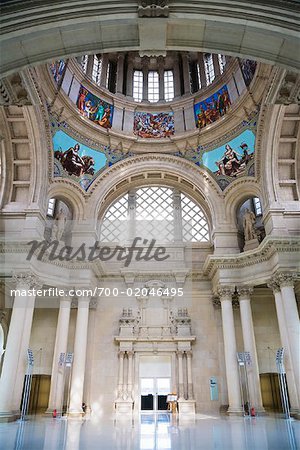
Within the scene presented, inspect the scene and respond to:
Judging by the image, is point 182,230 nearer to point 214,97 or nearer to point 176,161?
point 176,161

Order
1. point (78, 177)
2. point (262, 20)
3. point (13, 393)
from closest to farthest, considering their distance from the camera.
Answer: point (262, 20) < point (13, 393) < point (78, 177)

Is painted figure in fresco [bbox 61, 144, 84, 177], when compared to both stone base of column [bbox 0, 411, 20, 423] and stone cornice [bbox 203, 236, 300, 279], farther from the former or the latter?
stone base of column [bbox 0, 411, 20, 423]

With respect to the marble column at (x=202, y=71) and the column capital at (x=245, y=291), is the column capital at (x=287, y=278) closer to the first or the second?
the column capital at (x=245, y=291)

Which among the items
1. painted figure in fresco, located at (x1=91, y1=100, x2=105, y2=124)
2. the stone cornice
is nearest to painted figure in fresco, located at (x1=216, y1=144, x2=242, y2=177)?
the stone cornice

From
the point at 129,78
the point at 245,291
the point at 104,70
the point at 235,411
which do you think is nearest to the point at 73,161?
the point at 104,70

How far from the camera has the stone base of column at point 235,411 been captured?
1495 cm

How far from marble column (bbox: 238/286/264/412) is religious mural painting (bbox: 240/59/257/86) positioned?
10248 millimetres

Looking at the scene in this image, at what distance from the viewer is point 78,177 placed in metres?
19.3

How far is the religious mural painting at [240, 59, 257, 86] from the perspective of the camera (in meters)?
16.8

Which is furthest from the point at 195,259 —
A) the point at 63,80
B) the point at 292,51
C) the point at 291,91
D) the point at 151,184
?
the point at 292,51

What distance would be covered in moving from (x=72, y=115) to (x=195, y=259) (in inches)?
407

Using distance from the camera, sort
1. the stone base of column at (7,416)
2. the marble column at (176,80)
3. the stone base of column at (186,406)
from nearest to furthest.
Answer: the stone base of column at (7,416) → the stone base of column at (186,406) → the marble column at (176,80)

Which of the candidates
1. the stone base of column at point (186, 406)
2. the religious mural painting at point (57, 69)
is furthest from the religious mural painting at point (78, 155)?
the stone base of column at point (186, 406)

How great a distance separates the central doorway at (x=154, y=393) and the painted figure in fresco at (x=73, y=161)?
37.7ft
